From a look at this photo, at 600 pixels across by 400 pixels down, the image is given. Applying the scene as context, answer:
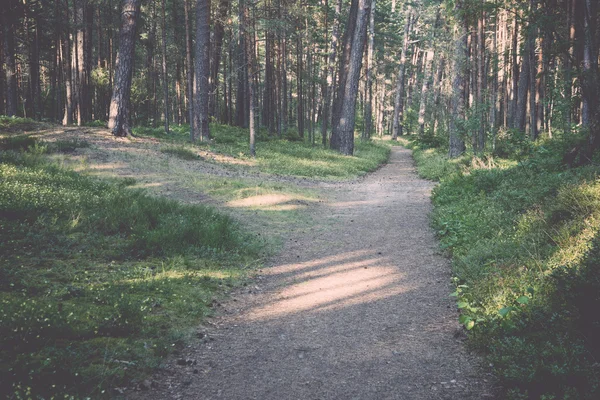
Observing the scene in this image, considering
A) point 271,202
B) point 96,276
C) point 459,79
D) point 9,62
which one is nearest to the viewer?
point 96,276

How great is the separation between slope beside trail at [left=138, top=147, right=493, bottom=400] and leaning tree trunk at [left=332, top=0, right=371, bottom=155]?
1511cm

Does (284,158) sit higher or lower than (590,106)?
lower

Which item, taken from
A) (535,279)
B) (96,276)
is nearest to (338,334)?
(535,279)

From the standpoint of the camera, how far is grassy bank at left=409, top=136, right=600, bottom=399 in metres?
3.45

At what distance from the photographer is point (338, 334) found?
16.6ft

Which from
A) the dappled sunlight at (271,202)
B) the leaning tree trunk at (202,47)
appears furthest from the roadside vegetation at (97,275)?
the leaning tree trunk at (202,47)

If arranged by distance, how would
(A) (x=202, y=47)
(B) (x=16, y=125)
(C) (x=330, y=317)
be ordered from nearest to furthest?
(C) (x=330, y=317) → (B) (x=16, y=125) → (A) (x=202, y=47)

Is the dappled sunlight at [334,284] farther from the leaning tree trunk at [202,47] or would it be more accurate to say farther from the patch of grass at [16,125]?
the leaning tree trunk at [202,47]

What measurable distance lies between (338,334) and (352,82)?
19.6 meters

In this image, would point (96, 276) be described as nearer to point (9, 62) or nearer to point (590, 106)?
point (590, 106)

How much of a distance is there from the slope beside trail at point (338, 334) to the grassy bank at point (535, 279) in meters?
0.35

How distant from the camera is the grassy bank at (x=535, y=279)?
3447 mm

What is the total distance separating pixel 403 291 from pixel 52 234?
Answer: 585cm

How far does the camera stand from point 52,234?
6699 millimetres
